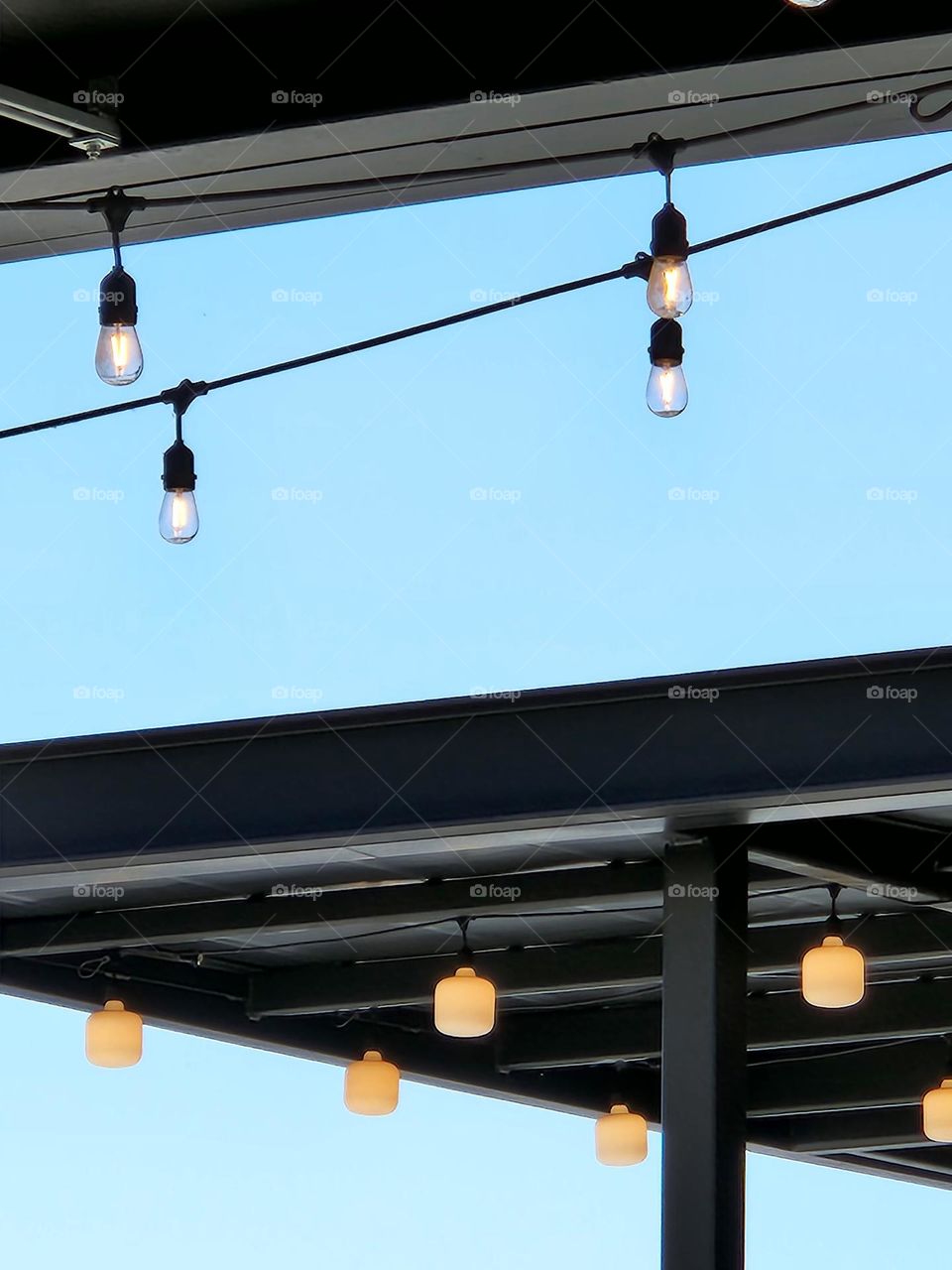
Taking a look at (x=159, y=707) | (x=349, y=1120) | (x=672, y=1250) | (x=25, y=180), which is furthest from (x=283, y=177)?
(x=349, y=1120)

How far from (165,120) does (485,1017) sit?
144 inches

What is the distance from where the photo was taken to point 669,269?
13.3 ft

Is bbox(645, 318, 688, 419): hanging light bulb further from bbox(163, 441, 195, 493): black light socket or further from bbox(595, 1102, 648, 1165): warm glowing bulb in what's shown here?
bbox(595, 1102, 648, 1165): warm glowing bulb

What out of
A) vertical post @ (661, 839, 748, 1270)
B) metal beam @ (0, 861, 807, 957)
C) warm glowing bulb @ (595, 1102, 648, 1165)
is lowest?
vertical post @ (661, 839, 748, 1270)

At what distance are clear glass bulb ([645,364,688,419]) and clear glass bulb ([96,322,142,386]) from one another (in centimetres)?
106

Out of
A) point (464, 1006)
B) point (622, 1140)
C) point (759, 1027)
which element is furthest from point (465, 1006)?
point (622, 1140)

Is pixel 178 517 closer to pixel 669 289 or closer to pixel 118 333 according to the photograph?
pixel 118 333

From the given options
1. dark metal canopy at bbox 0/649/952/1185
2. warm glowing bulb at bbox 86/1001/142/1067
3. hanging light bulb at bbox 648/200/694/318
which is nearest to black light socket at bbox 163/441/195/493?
dark metal canopy at bbox 0/649/952/1185

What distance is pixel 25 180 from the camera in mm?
4664

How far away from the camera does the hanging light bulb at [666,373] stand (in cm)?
414

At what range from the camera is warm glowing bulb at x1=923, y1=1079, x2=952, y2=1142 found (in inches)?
314

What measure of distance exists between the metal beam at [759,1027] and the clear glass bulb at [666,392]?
15.2ft

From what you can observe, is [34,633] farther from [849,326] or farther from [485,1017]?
[849,326]

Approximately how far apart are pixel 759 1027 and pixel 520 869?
230 centimetres
